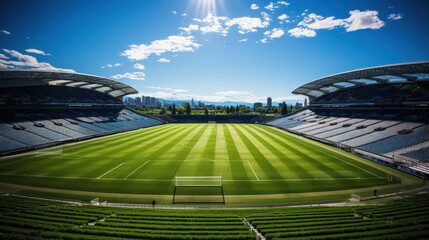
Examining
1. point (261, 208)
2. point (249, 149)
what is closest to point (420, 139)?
point (249, 149)

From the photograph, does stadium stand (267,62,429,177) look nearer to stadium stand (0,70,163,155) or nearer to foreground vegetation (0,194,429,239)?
foreground vegetation (0,194,429,239)

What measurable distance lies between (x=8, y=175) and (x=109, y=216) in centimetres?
1802

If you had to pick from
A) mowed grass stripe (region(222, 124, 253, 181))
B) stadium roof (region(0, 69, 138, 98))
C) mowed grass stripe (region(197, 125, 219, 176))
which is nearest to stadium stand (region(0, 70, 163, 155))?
stadium roof (region(0, 69, 138, 98))

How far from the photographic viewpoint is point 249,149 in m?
33.8

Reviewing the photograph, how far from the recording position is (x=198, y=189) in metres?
19.0

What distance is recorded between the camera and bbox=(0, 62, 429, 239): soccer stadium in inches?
411

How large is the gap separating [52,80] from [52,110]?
26.3ft

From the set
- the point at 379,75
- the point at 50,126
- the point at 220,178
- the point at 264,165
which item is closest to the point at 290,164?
the point at 264,165

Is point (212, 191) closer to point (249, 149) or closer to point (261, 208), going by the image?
point (261, 208)

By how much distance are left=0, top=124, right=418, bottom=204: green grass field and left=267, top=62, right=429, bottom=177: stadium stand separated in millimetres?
5228

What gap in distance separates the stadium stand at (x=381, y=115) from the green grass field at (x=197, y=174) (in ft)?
17.2

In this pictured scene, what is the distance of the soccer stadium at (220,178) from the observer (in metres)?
10.4

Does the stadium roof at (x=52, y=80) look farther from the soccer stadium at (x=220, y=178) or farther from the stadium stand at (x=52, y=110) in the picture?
the soccer stadium at (x=220, y=178)

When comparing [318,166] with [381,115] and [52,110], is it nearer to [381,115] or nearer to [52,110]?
[381,115]
